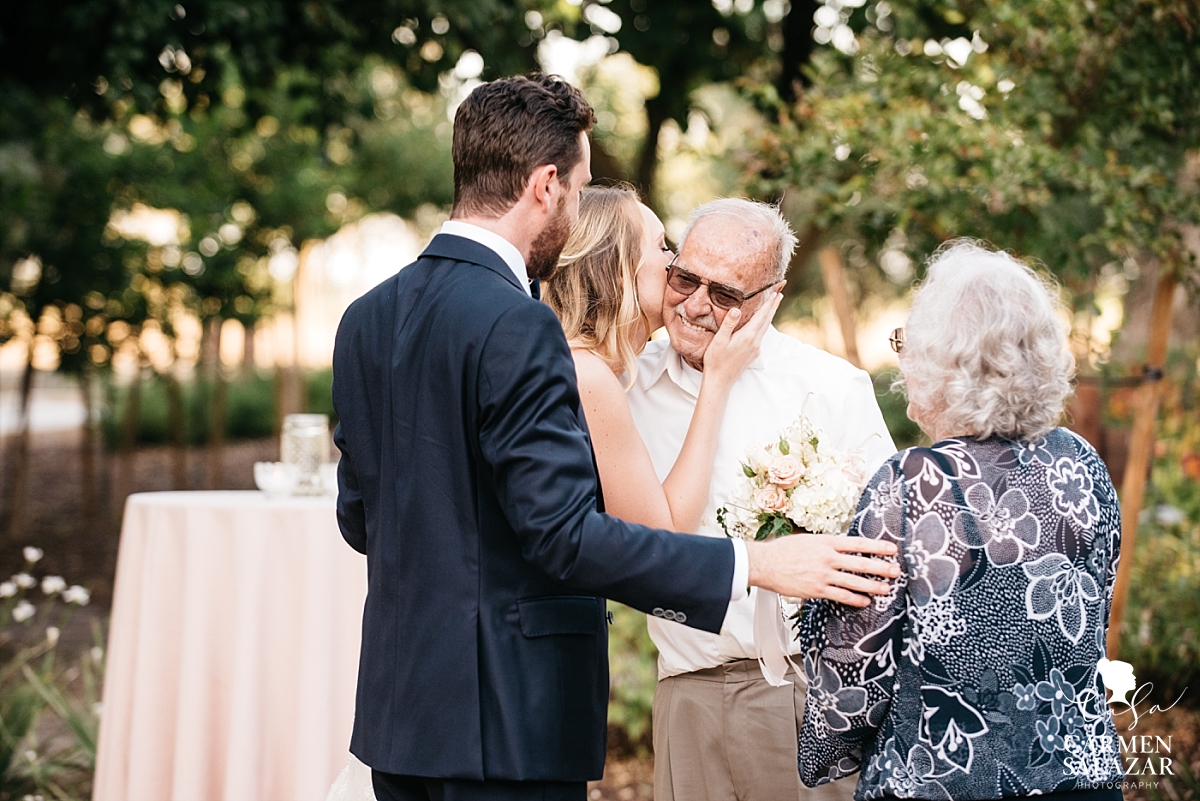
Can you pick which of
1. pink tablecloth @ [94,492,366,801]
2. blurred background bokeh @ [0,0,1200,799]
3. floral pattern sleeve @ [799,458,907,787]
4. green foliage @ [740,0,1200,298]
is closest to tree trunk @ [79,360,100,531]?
blurred background bokeh @ [0,0,1200,799]

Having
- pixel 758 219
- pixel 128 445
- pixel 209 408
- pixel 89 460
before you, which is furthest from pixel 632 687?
pixel 209 408

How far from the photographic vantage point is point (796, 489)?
6.57 feet

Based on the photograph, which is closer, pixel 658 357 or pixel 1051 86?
pixel 658 357

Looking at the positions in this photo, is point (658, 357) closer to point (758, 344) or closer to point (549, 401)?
point (758, 344)

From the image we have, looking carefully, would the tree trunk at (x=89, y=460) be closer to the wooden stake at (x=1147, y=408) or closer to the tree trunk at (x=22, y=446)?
the tree trunk at (x=22, y=446)

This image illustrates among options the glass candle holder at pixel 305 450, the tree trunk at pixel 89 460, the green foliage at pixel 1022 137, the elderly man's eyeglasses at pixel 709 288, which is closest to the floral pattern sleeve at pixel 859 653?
the elderly man's eyeglasses at pixel 709 288

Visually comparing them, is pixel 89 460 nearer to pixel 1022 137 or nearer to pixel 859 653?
pixel 1022 137

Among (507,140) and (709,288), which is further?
(709,288)

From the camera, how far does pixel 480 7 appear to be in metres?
6.56

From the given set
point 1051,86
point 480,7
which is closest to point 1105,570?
point 1051,86

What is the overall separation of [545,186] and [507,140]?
0.36 ft

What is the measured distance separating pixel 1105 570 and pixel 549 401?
1023mm

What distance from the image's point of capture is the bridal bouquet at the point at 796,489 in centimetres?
198

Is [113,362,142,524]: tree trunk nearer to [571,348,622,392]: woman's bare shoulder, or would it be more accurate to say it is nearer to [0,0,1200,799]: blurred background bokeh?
[0,0,1200,799]: blurred background bokeh
